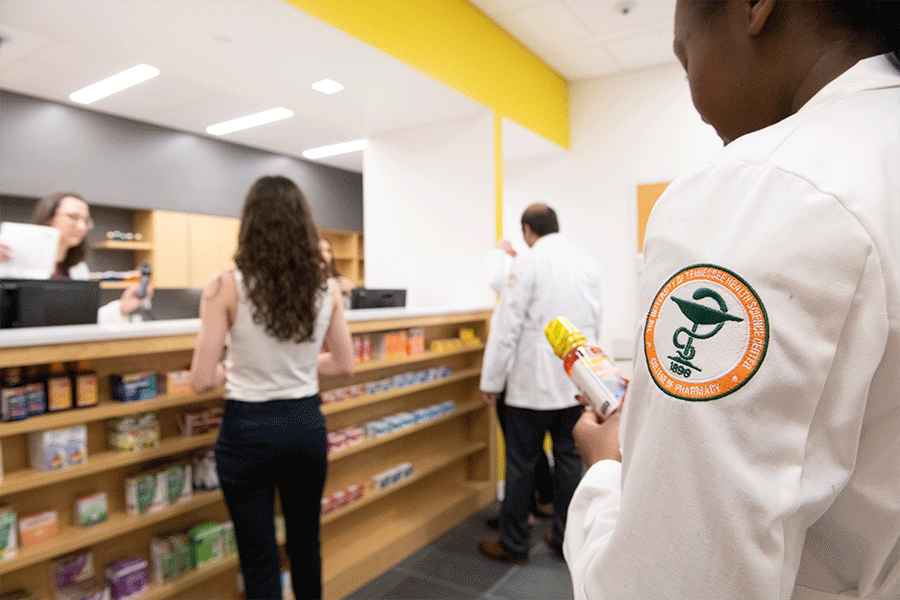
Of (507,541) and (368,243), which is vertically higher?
(368,243)

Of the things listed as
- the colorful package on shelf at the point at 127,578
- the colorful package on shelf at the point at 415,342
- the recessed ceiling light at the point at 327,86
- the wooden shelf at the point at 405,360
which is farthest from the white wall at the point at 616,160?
the colorful package on shelf at the point at 127,578

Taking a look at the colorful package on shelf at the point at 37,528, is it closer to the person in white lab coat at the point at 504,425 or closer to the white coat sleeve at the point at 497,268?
the person in white lab coat at the point at 504,425

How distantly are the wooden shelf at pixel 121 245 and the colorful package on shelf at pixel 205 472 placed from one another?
4.55m

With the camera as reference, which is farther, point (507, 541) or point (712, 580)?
point (507, 541)

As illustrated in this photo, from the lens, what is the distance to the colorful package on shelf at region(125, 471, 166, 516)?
6.86 feet

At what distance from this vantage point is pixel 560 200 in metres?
5.46

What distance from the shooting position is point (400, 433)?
130 inches

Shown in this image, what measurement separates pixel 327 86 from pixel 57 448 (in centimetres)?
261

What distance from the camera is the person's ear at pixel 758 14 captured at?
0.53m

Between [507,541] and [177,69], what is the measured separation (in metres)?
3.36

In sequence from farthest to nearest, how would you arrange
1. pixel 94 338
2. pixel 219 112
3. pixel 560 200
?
1. pixel 219 112
2. pixel 560 200
3. pixel 94 338

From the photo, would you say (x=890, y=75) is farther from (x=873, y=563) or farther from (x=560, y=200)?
(x=560, y=200)

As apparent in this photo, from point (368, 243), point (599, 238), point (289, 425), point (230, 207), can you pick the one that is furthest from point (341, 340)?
point (230, 207)

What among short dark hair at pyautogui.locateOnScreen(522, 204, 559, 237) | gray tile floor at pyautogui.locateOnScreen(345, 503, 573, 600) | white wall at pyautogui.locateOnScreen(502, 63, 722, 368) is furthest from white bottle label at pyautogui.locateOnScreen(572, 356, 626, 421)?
white wall at pyautogui.locateOnScreen(502, 63, 722, 368)
